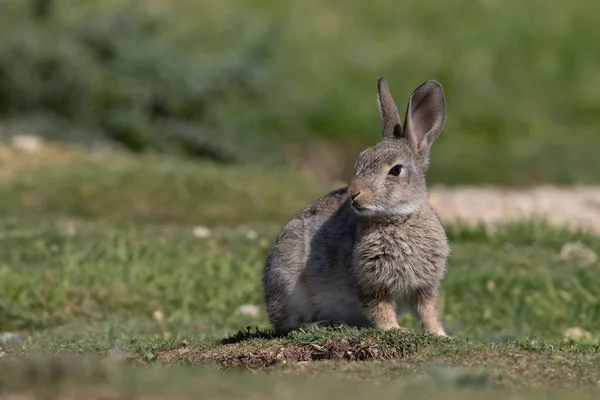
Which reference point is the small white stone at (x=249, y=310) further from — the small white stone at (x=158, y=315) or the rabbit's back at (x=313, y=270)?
the rabbit's back at (x=313, y=270)

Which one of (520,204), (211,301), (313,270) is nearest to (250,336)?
(313,270)

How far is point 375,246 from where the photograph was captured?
6.65m

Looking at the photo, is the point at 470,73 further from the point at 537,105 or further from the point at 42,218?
the point at 42,218

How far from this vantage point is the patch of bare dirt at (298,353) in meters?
6.15

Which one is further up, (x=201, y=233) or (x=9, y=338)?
(x=201, y=233)

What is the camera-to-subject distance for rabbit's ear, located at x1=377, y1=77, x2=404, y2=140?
7.08 meters

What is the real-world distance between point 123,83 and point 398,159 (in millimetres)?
11113

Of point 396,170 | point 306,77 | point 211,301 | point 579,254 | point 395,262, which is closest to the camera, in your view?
point 395,262

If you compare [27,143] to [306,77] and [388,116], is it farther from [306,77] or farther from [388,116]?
[388,116]

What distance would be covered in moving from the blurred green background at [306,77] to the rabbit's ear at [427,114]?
986 centimetres

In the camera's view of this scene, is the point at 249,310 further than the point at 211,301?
No

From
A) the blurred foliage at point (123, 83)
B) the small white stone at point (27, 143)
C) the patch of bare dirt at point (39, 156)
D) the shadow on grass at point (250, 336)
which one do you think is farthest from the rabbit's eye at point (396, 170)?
the blurred foliage at point (123, 83)

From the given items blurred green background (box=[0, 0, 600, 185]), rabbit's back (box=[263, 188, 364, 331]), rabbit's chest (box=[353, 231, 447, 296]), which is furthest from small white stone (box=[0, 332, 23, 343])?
blurred green background (box=[0, 0, 600, 185])

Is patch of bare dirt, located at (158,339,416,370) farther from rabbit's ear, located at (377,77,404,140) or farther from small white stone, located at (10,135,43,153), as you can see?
small white stone, located at (10,135,43,153)
